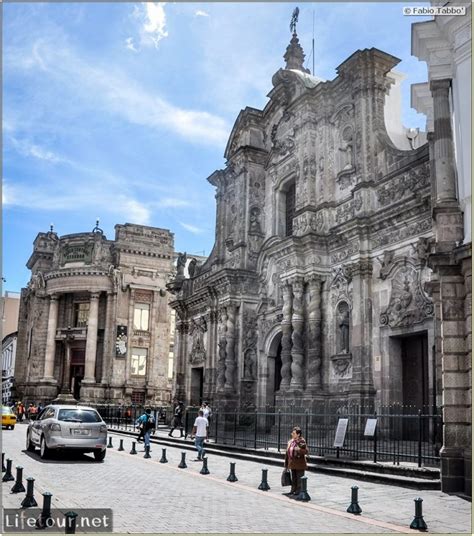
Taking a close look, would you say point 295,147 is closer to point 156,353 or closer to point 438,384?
point 438,384

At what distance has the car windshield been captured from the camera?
1557 cm

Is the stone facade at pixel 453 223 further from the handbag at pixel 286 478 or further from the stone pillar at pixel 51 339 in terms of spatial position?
the stone pillar at pixel 51 339

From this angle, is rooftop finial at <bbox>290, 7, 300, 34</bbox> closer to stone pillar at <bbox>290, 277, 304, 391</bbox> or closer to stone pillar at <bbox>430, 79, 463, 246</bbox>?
stone pillar at <bbox>290, 277, 304, 391</bbox>

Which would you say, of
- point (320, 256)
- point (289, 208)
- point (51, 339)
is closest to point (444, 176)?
point (320, 256)

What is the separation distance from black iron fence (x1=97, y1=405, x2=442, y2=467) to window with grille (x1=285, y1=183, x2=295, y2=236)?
7959 millimetres

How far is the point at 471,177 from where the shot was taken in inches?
446

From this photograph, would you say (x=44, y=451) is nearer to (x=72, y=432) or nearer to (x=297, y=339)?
(x=72, y=432)

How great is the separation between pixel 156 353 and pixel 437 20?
40.5 m

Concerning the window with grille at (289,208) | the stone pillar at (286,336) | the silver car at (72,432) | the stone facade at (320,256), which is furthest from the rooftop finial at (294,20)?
the silver car at (72,432)

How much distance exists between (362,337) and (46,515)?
14569 millimetres

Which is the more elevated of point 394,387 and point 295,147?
point 295,147

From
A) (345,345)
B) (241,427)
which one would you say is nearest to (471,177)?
(345,345)

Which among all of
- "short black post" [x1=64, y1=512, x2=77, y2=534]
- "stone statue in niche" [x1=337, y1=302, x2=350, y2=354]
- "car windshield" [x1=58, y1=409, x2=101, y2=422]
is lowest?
"short black post" [x1=64, y1=512, x2=77, y2=534]

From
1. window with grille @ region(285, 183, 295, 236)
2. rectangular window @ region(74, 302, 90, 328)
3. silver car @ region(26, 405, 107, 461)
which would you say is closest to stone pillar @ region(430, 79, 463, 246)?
silver car @ region(26, 405, 107, 461)
